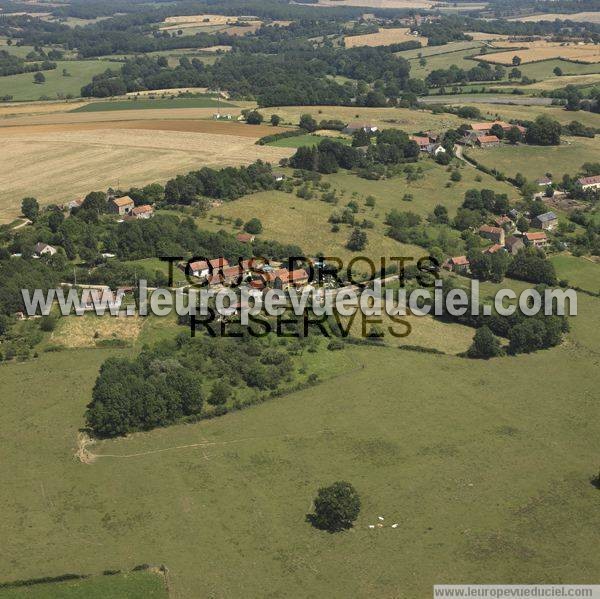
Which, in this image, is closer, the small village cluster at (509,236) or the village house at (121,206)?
the small village cluster at (509,236)

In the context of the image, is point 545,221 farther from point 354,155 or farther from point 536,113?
point 536,113

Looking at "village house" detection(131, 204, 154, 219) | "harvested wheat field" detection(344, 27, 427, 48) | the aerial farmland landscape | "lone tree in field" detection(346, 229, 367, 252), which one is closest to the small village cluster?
the aerial farmland landscape

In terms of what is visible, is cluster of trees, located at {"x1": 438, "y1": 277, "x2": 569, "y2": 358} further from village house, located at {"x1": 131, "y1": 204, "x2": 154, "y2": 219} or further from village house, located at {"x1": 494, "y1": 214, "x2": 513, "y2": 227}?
village house, located at {"x1": 131, "y1": 204, "x2": 154, "y2": 219}

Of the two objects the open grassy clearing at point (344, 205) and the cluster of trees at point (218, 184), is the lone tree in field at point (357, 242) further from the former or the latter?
the cluster of trees at point (218, 184)

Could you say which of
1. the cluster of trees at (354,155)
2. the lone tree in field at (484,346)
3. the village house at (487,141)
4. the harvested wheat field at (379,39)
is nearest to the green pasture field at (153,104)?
the cluster of trees at (354,155)

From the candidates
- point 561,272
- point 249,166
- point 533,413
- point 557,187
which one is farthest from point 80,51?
point 533,413

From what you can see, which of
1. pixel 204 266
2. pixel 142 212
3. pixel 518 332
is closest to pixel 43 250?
pixel 142 212

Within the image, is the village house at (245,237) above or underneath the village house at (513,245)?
above
